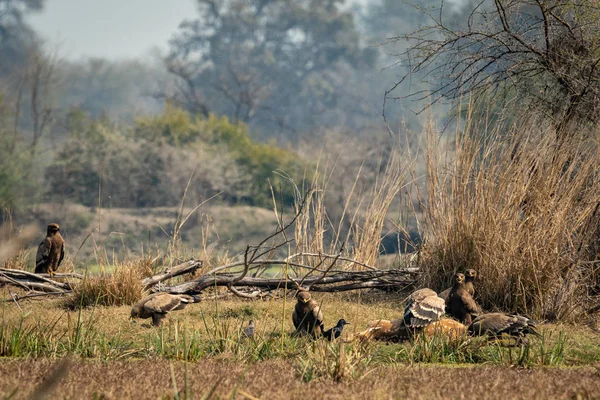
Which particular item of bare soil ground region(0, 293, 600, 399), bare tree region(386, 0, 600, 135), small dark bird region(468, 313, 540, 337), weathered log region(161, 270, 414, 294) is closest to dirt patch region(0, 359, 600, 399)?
bare soil ground region(0, 293, 600, 399)

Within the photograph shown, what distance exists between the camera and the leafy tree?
186 feet

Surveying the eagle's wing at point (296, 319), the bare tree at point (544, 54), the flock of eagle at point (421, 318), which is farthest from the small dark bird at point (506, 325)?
the bare tree at point (544, 54)

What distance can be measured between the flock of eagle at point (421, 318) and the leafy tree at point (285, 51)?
48692mm

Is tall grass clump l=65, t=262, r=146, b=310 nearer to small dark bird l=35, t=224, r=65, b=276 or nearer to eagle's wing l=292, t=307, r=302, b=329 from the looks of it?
small dark bird l=35, t=224, r=65, b=276

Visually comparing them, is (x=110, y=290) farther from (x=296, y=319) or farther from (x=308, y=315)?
(x=308, y=315)

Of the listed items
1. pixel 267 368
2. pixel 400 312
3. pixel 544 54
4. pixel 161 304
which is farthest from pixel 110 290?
pixel 544 54

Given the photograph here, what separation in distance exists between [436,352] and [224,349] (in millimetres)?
1399

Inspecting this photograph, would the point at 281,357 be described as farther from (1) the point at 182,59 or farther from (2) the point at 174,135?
(1) the point at 182,59

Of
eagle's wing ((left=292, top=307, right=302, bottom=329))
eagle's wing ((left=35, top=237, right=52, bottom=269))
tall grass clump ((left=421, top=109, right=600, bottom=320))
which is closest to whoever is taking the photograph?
eagle's wing ((left=292, top=307, right=302, bottom=329))

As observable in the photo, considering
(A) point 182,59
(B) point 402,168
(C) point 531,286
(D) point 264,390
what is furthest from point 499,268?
(A) point 182,59

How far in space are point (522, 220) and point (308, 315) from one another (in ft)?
8.11

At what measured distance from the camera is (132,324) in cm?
668

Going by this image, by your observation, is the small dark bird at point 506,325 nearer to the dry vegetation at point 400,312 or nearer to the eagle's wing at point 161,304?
the dry vegetation at point 400,312

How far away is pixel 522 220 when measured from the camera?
24.3ft
